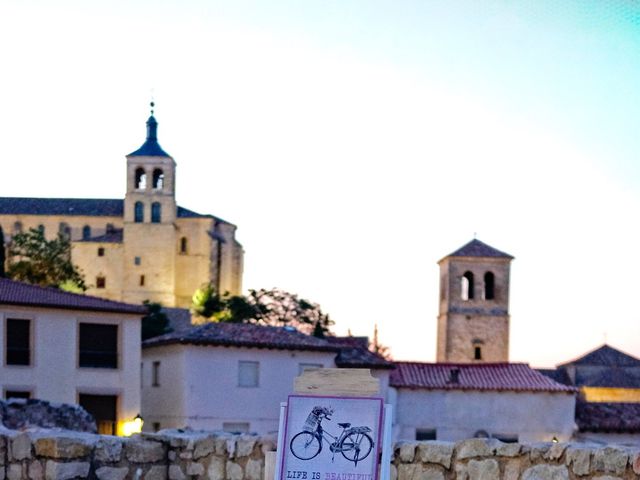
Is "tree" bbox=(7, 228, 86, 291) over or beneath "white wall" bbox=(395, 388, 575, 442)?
over

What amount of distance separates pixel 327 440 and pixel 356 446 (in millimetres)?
146

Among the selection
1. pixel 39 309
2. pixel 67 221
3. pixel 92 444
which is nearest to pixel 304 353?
pixel 39 309

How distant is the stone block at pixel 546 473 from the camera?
19.0ft

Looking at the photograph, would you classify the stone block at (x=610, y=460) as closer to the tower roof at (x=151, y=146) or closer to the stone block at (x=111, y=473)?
the stone block at (x=111, y=473)

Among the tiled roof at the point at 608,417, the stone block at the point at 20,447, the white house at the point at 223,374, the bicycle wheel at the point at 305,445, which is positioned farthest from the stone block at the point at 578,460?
the tiled roof at the point at 608,417

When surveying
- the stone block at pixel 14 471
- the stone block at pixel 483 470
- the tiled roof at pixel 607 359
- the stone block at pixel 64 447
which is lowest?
the tiled roof at pixel 607 359

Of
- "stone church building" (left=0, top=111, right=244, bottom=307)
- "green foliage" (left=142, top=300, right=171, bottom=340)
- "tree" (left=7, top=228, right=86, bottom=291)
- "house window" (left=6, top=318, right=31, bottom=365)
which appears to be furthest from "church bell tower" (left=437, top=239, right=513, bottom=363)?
"house window" (left=6, top=318, right=31, bottom=365)

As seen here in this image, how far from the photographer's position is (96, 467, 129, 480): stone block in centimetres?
728

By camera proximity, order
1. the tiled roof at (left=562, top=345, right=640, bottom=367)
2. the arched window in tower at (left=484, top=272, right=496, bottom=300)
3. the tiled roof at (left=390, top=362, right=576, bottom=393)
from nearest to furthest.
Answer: the tiled roof at (left=390, top=362, right=576, bottom=393) → the arched window in tower at (left=484, top=272, right=496, bottom=300) → the tiled roof at (left=562, top=345, right=640, bottom=367)

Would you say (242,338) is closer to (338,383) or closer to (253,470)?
(253,470)

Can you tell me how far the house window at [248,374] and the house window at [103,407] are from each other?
572 centimetres

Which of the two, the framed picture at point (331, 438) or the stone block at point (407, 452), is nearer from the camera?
the framed picture at point (331, 438)

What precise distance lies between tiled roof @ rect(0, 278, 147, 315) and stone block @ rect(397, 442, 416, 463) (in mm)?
24083

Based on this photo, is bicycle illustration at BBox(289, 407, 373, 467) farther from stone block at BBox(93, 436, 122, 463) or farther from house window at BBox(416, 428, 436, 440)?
house window at BBox(416, 428, 436, 440)
